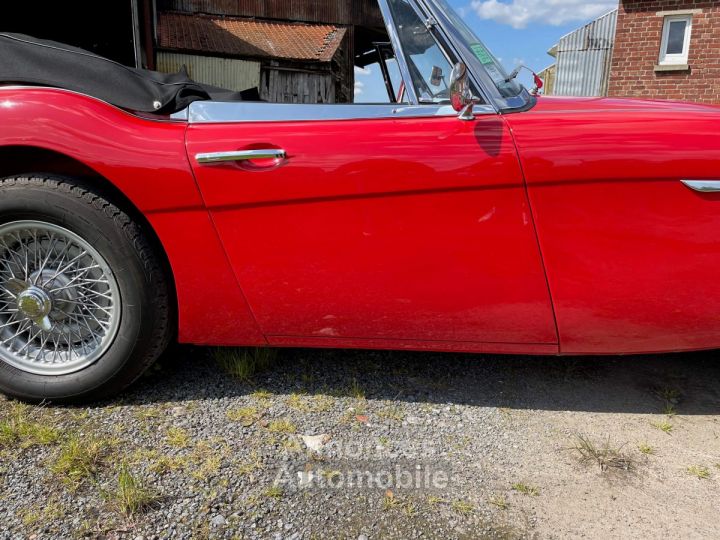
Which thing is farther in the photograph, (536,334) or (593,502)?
(536,334)

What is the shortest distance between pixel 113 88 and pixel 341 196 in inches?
38.1

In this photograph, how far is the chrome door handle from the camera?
6.10 feet

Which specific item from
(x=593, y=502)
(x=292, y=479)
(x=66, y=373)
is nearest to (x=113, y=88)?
(x=66, y=373)

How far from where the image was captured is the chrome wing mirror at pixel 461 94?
1.75m

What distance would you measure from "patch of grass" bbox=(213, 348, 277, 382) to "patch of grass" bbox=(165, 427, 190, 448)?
1.35 feet

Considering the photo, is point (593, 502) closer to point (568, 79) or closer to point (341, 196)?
point (341, 196)

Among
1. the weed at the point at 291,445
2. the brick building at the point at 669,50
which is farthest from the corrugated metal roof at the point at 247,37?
the weed at the point at 291,445

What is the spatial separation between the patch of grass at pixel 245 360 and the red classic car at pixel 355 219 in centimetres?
29

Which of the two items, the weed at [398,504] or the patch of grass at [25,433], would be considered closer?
the weed at [398,504]

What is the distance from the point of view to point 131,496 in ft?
5.21

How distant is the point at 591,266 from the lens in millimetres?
1891

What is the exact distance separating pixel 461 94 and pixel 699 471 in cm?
151

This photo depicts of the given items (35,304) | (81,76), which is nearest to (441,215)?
(81,76)

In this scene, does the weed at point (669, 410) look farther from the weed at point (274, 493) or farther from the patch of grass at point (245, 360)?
the patch of grass at point (245, 360)
